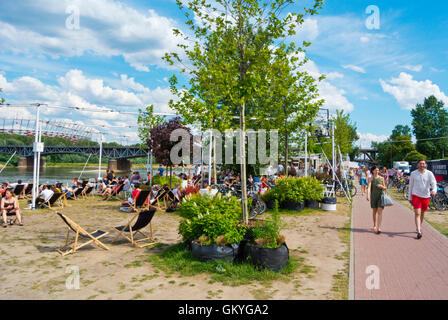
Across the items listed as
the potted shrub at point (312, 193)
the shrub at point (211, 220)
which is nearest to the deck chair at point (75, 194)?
the potted shrub at point (312, 193)

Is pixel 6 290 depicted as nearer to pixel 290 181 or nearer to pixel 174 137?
pixel 290 181

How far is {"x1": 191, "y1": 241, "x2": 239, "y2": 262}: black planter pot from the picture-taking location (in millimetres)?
4918

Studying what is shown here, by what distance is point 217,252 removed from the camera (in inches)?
194

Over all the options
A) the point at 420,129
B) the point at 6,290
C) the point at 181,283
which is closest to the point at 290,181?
the point at 181,283

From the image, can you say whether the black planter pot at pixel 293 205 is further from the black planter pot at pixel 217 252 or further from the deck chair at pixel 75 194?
the deck chair at pixel 75 194

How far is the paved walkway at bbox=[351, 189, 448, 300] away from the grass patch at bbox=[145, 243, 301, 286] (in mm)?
995

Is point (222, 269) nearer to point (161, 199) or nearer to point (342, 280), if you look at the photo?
point (342, 280)

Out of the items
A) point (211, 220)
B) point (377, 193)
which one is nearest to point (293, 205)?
point (377, 193)

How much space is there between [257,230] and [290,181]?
251 inches

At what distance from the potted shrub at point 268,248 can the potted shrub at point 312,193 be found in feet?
20.7

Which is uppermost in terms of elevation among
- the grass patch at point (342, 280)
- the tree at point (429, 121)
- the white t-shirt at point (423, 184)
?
the tree at point (429, 121)

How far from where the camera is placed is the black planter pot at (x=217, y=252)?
4918 mm
